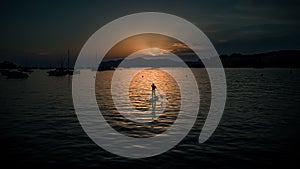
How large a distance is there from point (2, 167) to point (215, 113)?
2188cm

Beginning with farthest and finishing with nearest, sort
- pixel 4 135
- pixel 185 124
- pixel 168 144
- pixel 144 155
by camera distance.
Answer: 1. pixel 185 124
2. pixel 4 135
3. pixel 168 144
4. pixel 144 155

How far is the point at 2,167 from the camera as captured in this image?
11.7 m

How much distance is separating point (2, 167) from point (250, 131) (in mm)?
17482

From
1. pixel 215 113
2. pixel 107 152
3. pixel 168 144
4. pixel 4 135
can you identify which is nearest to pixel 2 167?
pixel 107 152

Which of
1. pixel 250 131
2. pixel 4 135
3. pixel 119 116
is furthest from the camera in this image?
pixel 119 116

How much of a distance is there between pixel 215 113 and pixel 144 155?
52.2 ft

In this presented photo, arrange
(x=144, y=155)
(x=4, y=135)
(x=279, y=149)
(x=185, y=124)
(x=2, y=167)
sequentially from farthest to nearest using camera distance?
(x=185, y=124)
(x=4, y=135)
(x=279, y=149)
(x=144, y=155)
(x=2, y=167)

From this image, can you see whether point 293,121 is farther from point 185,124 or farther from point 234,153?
point 234,153

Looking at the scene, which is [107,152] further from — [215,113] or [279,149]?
[215,113]

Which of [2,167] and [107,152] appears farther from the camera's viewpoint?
[107,152]

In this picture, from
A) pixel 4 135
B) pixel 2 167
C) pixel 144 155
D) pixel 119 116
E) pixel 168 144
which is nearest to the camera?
pixel 2 167

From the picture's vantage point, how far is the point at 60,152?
45.7 feet

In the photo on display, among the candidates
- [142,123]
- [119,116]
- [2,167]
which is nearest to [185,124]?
[142,123]

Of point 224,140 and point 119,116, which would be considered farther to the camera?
point 119,116
